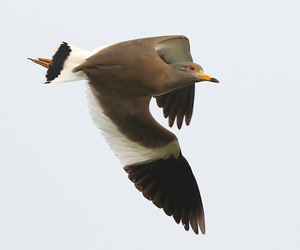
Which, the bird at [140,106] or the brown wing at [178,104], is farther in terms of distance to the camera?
the brown wing at [178,104]

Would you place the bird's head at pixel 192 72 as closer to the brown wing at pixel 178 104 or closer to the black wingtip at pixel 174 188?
the black wingtip at pixel 174 188

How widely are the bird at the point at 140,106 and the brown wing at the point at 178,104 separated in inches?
35.0

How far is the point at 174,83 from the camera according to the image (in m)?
6.75

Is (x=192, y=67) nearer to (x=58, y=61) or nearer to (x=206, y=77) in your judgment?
(x=206, y=77)

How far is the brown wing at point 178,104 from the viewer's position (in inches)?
316

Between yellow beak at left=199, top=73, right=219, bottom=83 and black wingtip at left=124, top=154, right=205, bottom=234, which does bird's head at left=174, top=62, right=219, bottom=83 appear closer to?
yellow beak at left=199, top=73, right=219, bottom=83

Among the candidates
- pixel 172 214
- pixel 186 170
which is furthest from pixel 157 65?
pixel 172 214

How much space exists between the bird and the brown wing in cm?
89

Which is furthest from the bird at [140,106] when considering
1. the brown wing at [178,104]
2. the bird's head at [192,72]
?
the brown wing at [178,104]

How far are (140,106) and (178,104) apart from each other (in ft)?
5.06

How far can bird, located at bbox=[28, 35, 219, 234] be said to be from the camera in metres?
6.53

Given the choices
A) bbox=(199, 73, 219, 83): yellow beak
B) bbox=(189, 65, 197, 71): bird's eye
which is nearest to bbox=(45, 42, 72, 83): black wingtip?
bbox=(189, 65, 197, 71): bird's eye

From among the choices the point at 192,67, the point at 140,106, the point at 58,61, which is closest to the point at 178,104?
the point at 192,67

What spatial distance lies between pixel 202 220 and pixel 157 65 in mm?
1815
